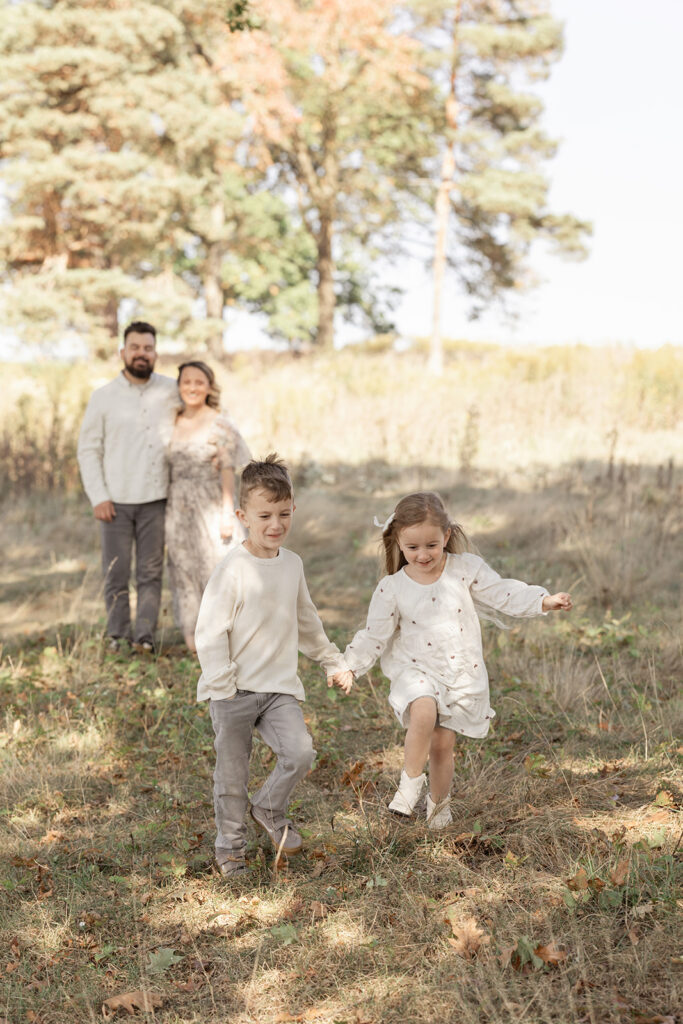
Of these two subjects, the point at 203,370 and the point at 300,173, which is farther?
the point at 300,173

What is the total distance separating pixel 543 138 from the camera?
2492 centimetres

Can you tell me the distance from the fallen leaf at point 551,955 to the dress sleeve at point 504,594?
1156mm

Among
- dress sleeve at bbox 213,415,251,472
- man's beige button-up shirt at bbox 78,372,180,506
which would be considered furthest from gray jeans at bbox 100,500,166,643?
dress sleeve at bbox 213,415,251,472

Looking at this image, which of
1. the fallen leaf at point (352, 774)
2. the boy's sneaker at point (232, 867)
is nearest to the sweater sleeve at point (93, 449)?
the fallen leaf at point (352, 774)

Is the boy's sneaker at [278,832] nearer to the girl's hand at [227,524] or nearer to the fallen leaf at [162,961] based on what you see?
the fallen leaf at [162,961]

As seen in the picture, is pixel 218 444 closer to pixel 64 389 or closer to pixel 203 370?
pixel 203 370

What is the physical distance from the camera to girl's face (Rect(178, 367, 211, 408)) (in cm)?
615

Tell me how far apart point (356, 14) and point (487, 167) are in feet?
17.5

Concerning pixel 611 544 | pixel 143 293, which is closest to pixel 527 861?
pixel 611 544

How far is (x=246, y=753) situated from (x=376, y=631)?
2.19ft

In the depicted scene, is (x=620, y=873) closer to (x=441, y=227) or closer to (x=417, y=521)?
(x=417, y=521)

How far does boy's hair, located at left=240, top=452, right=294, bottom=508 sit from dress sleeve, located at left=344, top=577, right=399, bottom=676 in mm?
553

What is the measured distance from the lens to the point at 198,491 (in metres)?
6.38

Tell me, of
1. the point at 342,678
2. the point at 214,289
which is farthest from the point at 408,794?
the point at 214,289
